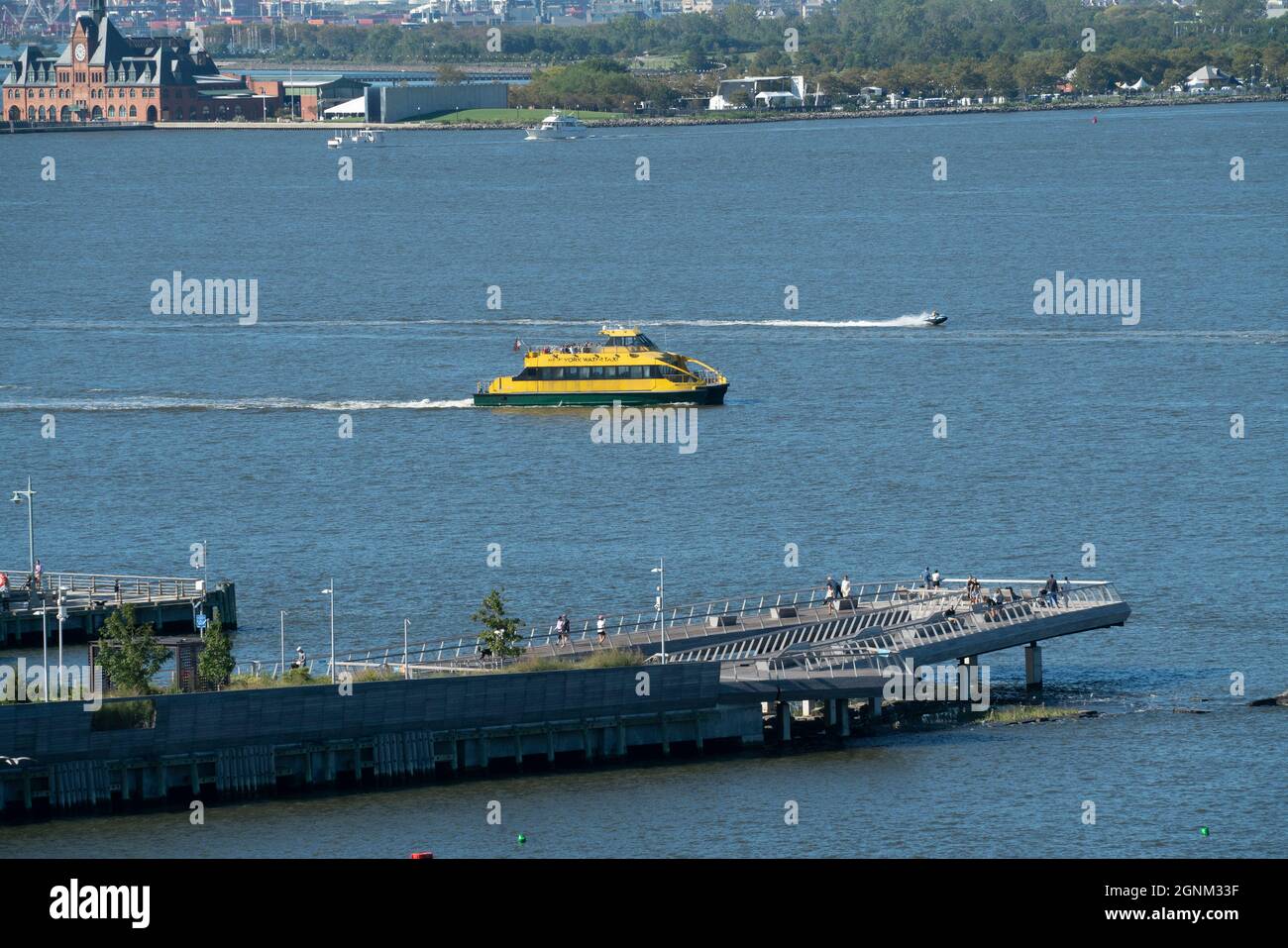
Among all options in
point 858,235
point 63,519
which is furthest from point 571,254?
point 63,519

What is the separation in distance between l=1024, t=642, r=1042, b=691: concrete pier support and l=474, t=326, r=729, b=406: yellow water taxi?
142ft

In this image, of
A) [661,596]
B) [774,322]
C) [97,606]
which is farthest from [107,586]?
[774,322]

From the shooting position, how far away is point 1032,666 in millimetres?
61812

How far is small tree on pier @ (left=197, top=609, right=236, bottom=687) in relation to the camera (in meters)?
55.0

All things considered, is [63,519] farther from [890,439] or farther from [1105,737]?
[1105,737]

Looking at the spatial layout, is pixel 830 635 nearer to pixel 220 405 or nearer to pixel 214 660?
pixel 214 660

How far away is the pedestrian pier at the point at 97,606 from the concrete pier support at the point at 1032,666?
67.3 ft

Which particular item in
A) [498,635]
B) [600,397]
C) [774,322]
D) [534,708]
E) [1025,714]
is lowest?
[1025,714]

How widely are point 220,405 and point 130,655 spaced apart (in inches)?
2048

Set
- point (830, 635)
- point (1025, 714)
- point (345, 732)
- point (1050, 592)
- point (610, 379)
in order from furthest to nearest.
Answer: point (610, 379) < point (1050, 592) < point (830, 635) < point (1025, 714) < point (345, 732)

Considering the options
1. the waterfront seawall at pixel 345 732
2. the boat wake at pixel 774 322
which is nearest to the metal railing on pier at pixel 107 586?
the waterfront seawall at pixel 345 732

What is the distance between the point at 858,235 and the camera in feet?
596

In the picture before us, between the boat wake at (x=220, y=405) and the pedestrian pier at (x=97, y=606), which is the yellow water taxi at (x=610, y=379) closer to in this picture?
the boat wake at (x=220, y=405)
